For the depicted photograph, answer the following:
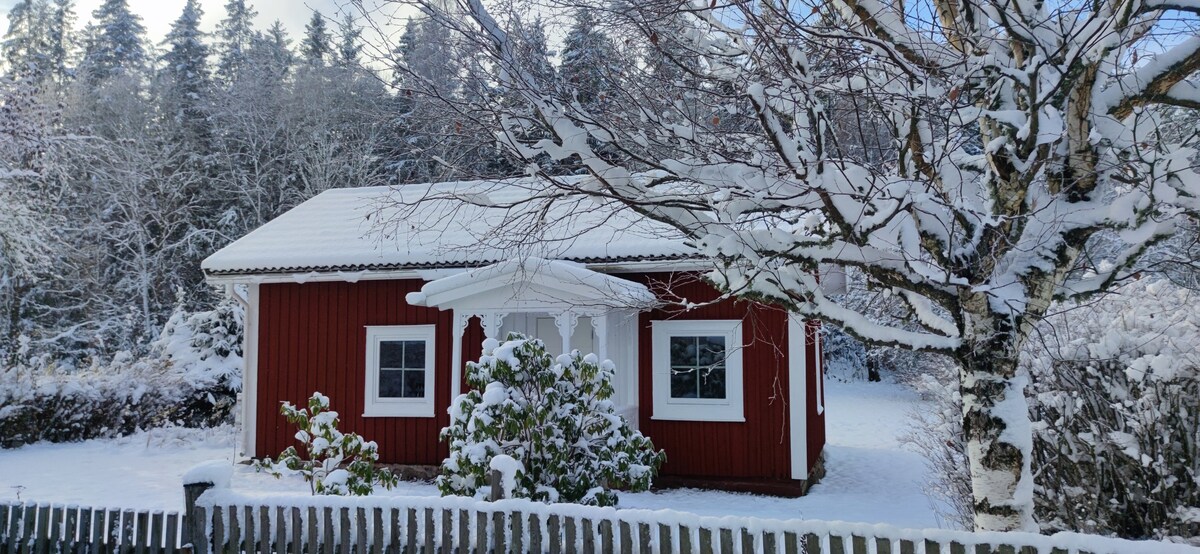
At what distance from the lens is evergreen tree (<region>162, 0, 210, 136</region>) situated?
28.7 meters

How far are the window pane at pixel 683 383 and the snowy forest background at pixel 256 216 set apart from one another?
2299mm

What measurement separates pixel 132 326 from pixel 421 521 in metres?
23.2

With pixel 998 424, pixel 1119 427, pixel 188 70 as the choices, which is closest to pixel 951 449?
pixel 1119 427

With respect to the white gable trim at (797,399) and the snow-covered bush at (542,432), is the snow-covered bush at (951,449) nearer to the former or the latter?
the white gable trim at (797,399)

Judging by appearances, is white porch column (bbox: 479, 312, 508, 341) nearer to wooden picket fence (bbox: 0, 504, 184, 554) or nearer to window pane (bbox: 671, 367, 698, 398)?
window pane (bbox: 671, 367, 698, 398)

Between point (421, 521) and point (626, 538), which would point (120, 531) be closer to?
point (421, 521)

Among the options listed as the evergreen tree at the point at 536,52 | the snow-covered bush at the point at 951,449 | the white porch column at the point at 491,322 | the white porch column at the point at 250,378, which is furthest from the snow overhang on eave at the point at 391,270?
the evergreen tree at the point at 536,52

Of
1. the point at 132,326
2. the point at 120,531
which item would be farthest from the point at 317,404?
the point at 132,326

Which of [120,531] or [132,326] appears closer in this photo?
[120,531]

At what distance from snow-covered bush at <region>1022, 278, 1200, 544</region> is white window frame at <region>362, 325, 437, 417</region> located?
7.47m

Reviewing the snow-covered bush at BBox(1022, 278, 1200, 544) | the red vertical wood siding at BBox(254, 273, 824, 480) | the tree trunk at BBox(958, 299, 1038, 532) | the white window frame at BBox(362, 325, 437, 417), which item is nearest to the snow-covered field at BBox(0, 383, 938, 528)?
the red vertical wood siding at BBox(254, 273, 824, 480)

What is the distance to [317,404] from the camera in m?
6.84

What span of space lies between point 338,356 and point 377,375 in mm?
682

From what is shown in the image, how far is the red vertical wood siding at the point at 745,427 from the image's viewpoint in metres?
9.77
